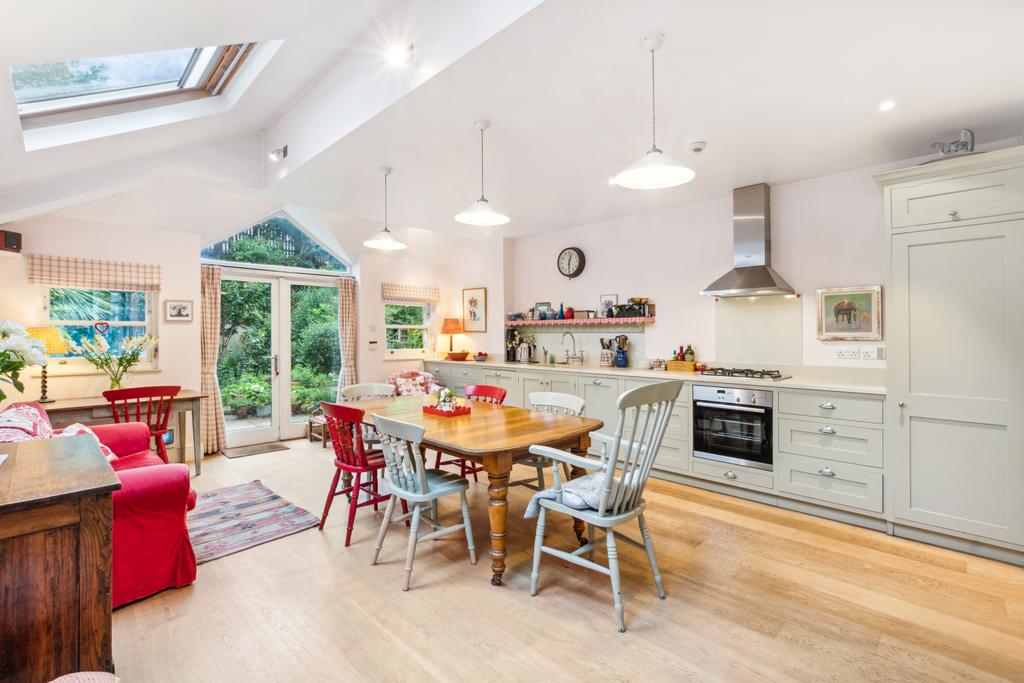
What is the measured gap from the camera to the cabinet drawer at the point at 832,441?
319 centimetres

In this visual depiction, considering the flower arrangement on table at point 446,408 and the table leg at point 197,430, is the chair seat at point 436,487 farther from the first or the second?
the table leg at point 197,430

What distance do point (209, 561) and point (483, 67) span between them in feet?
10.2

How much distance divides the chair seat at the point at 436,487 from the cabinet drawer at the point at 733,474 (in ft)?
7.55

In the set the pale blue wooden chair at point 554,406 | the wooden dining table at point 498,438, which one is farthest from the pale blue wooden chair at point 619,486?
the pale blue wooden chair at point 554,406

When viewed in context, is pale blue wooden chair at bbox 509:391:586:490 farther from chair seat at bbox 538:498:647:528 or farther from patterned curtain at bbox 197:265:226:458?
patterned curtain at bbox 197:265:226:458

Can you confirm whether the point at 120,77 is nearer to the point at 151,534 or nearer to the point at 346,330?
the point at 151,534

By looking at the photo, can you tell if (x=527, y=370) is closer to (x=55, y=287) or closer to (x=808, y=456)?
(x=808, y=456)

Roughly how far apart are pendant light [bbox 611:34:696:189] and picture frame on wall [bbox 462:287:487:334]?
4.41 m

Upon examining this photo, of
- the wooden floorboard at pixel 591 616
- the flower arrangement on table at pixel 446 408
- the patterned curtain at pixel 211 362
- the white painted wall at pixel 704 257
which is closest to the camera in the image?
the wooden floorboard at pixel 591 616

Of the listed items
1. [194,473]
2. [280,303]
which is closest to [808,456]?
[194,473]

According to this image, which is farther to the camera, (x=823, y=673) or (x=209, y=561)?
(x=209, y=561)

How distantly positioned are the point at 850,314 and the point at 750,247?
36.5 inches

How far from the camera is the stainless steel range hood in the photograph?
4.00 metres

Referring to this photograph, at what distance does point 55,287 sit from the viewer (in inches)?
168
